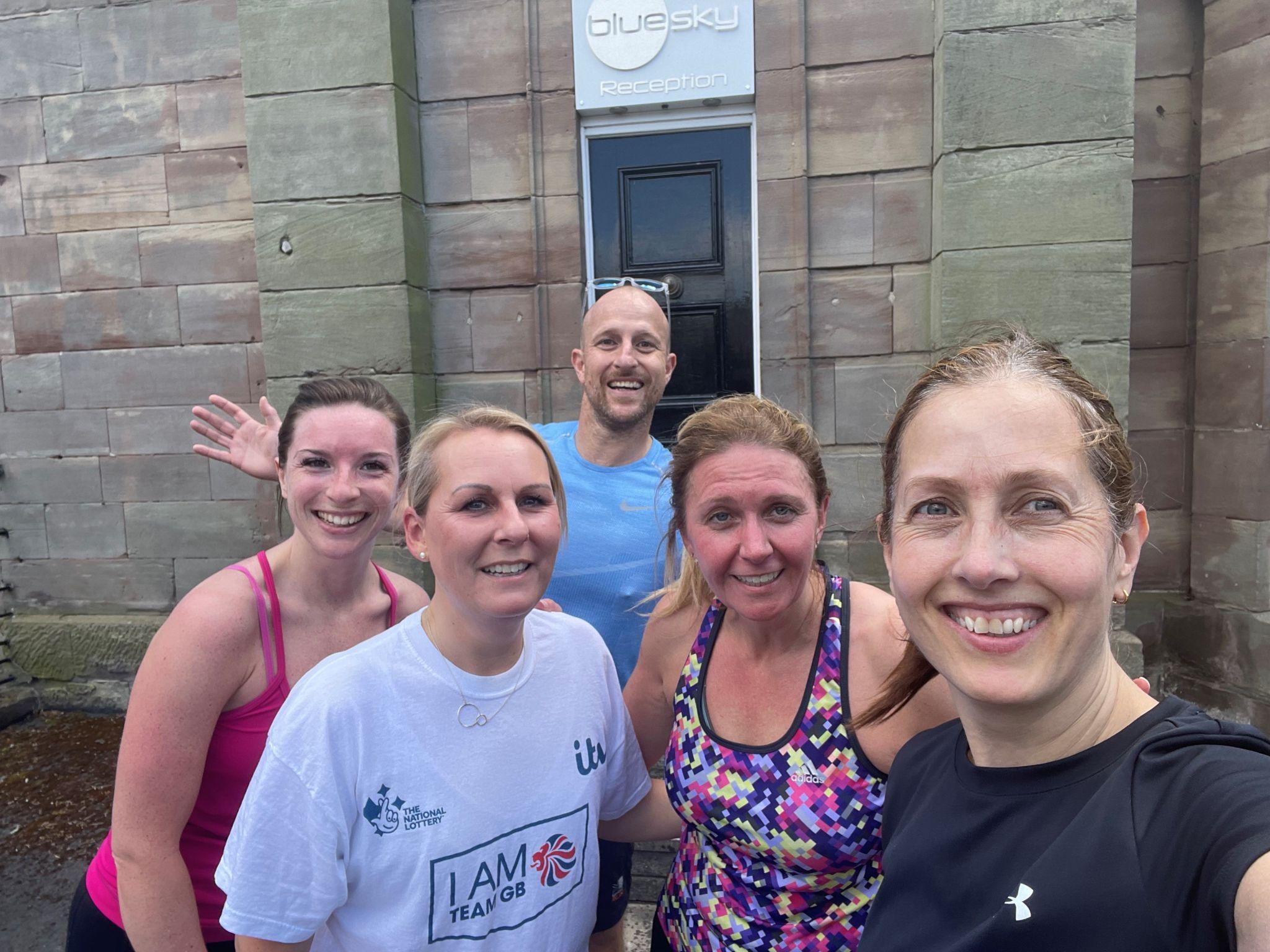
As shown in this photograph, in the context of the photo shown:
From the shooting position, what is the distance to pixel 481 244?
195 inches

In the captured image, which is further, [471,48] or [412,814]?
[471,48]

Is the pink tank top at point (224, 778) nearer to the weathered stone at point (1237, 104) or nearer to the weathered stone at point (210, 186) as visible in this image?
the weathered stone at point (210, 186)

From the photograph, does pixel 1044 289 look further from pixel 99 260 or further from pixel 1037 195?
pixel 99 260

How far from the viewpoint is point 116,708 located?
18.6 feet

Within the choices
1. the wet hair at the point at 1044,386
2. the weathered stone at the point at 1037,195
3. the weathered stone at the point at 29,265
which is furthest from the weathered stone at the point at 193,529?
the wet hair at the point at 1044,386

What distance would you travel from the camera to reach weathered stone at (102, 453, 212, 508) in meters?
5.54

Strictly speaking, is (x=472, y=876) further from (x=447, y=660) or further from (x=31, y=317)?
(x=31, y=317)

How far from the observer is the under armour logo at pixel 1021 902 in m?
0.99

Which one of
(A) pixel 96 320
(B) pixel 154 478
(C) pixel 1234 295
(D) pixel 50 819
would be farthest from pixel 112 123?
(C) pixel 1234 295

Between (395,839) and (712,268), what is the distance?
421cm

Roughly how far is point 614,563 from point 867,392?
263 cm

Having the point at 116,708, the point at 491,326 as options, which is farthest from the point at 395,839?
the point at 116,708

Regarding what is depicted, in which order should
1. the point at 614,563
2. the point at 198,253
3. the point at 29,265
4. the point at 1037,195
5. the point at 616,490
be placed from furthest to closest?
1. the point at 29,265
2. the point at 198,253
3. the point at 1037,195
4. the point at 616,490
5. the point at 614,563

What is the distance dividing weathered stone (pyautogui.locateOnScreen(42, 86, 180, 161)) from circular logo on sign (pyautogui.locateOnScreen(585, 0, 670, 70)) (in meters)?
3.07
